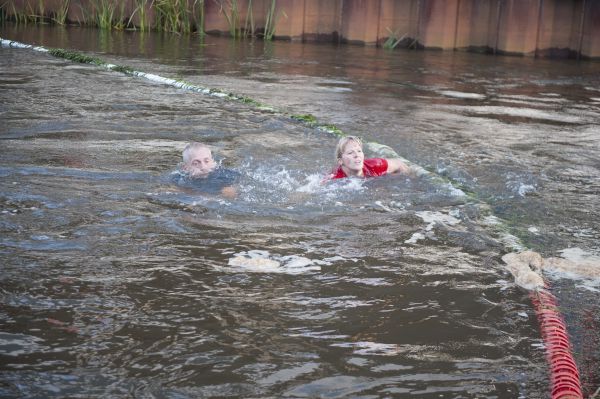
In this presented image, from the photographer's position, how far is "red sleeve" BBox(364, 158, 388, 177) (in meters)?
7.62

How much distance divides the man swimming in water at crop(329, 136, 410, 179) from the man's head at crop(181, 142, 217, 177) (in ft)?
3.50

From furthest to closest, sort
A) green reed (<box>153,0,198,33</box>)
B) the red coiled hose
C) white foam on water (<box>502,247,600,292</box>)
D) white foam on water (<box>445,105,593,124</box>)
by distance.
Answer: green reed (<box>153,0,198,33</box>) → white foam on water (<box>445,105,593,124</box>) → white foam on water (<box>502,247,600,292</box>) → the red coiled hose

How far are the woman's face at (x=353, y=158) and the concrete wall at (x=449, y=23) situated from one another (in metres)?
9.11

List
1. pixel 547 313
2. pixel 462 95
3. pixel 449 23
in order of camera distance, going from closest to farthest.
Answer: pixel 547 313
pixel 462 95
pixel 449 23

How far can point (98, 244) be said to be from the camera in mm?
5473

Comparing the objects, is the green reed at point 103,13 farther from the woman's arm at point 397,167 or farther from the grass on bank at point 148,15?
the woman's arm at point 397,167

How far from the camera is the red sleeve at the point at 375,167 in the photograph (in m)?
7.62

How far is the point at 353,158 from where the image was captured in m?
7.35

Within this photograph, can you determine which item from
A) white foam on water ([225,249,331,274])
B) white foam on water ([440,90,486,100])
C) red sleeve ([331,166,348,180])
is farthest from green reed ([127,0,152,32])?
white foam on water ([225,249,331,274])

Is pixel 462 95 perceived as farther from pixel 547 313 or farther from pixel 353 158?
pixel 547 313

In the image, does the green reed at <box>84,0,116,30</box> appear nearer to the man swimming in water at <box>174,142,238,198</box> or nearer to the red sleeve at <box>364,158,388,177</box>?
the man swimming in water at <box>174,142,238,198</box>

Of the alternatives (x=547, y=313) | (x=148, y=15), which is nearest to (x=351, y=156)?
(x=547, y=313)

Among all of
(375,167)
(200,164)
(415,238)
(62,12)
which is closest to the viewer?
(415,238)

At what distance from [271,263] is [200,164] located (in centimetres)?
231
